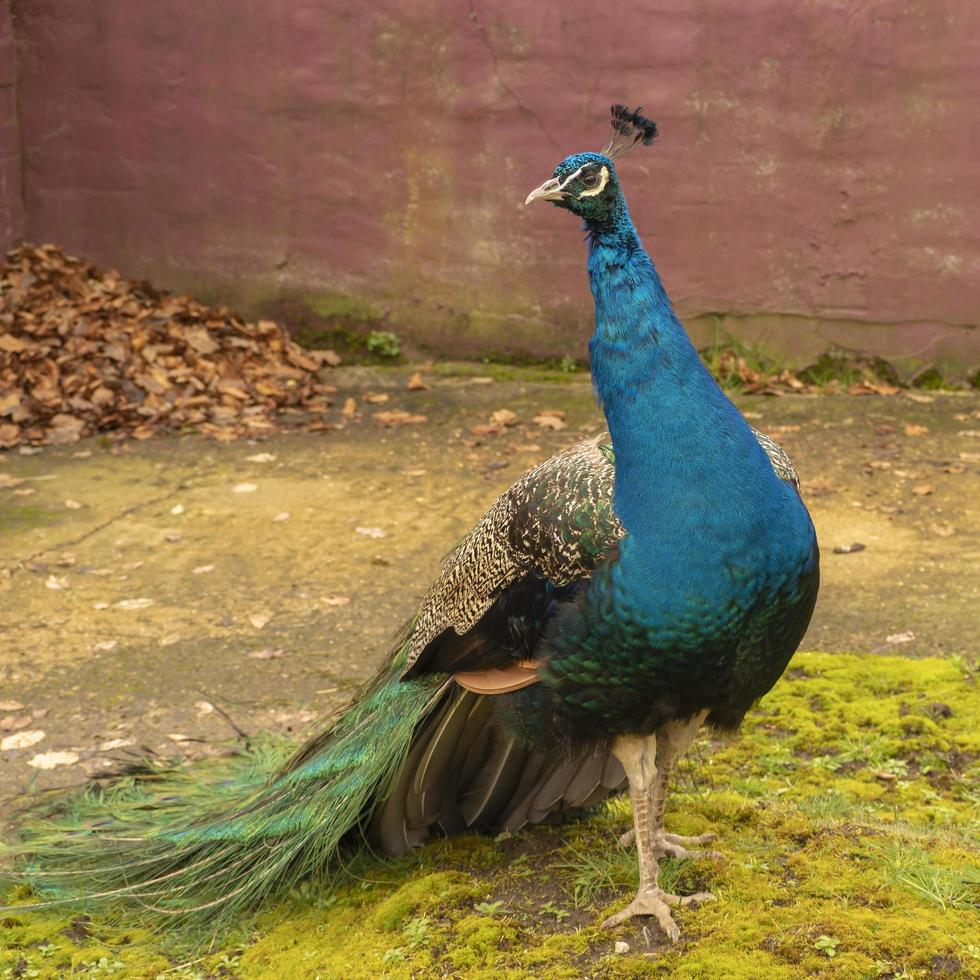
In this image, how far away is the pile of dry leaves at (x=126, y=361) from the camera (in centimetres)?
695

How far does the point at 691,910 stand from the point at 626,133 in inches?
66.1

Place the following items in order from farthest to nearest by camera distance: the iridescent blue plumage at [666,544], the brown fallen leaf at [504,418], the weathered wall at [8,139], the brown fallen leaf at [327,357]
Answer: the weathered wall at [8,139], the brown fallen leaf at [327,357], the brown fallen leaf at [504,418], the iridescent blue plumage at [666,544]

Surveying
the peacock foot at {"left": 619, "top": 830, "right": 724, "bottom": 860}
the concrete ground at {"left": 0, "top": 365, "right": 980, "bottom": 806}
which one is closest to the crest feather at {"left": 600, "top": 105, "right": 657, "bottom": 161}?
the peacock foot at {"left": 619, "top": 830, "right": 724, "bottom": 860}

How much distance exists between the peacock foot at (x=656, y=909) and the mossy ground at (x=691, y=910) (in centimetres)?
2

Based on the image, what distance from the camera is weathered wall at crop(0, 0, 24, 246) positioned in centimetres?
793

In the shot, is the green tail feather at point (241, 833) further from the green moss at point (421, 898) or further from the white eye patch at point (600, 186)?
the white eye patch at point (600, 186)

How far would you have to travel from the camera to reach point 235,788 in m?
3.54

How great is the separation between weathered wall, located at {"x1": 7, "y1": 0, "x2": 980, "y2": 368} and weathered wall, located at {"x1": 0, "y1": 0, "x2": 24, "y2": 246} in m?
0.08

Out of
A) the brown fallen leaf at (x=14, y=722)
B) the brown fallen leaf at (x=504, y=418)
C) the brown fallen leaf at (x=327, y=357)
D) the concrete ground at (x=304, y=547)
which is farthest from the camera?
the brown fallen leaf at (x=327, y=357)

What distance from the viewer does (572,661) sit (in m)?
2.79

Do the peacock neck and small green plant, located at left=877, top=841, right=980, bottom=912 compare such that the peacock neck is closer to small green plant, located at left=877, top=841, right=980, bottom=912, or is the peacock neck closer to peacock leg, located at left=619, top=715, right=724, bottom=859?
peacock leg, located at left=619, top=715, right=724, bottom=859

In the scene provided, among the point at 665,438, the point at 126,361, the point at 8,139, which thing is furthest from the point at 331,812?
the point at 8,139

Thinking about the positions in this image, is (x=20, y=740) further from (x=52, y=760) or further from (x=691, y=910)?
(x=691, y=910)

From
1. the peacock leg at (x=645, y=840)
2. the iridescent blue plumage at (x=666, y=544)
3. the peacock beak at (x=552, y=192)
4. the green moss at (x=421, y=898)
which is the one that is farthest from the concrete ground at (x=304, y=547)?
the peacock beak at (x=552, y=192)
